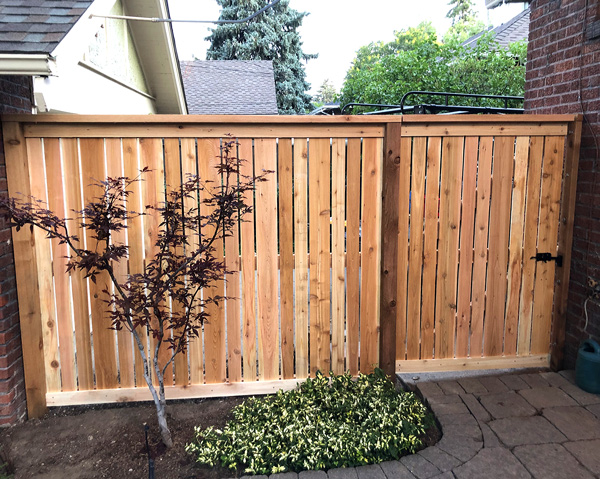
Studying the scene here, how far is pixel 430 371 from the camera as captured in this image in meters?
3.73

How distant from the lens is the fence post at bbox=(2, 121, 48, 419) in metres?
3.07

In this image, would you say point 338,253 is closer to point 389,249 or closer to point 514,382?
point 389,249

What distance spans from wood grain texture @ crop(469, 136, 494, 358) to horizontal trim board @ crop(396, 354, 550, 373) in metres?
0.08

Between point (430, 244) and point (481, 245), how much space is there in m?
0.40

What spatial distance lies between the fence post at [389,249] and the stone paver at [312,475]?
3.97 ft

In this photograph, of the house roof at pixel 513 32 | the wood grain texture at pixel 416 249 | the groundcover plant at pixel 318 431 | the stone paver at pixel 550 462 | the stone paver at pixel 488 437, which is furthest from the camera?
the house roof at pixel 513 32

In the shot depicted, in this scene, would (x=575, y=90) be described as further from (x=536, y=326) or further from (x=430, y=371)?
(x=430, y=371)

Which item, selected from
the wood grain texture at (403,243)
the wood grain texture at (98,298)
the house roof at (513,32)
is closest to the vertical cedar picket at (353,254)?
the wood grain texture at (403,243)

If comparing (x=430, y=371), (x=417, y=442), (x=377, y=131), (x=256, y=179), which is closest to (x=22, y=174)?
(x=256, y=179)

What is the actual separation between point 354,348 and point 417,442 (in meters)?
0.93

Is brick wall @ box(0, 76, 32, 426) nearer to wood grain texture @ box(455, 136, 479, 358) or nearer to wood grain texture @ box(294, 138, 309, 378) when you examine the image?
wood grain texture @ box(294, 138, 309, 378)

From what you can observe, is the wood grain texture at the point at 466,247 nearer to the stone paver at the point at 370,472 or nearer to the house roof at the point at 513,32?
the stone paver at the point at 370,472

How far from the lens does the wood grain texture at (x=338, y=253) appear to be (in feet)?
11.1

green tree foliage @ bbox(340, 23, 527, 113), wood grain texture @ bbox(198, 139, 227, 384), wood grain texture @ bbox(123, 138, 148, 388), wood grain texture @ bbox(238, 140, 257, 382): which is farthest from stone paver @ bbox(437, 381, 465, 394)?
green tree foliage @ bbox(340, 23, 527, 113)
